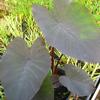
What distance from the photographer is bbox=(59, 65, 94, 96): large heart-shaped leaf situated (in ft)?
4.40

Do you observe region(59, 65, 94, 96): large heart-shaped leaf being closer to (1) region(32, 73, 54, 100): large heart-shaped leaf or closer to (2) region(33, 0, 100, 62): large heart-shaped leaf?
(1) region(32, 73, 54, 100): large heart-shaped leaf

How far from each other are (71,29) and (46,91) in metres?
0.28

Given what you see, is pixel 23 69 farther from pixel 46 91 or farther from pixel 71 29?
pixel 71 29

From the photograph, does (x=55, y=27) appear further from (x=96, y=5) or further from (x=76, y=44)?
(x=96, y=5)

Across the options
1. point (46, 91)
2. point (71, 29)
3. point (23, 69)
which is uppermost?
point (71, 29)

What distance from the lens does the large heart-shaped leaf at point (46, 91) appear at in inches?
53.3

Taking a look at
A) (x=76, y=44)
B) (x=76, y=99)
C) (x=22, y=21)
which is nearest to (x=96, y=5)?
(x=22, y=21)

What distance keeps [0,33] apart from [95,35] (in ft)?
2.83

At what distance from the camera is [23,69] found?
4.23ft

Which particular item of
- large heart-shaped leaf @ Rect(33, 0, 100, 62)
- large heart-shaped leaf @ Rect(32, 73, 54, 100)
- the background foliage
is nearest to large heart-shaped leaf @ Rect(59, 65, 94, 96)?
large heart-shaped leaf @ Rect(32, 73, 54, 100)

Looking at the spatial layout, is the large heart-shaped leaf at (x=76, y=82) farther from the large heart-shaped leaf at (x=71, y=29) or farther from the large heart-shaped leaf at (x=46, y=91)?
the large heart-shaped leaf at (x=71, y=29)

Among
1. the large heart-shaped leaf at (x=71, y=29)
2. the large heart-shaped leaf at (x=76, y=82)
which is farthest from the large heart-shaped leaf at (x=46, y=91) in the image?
the large heart-shaped leaf at (x=71, y=29)

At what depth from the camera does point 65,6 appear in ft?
4.49

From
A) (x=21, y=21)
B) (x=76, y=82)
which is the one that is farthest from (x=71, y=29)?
(x=21, y=21)
